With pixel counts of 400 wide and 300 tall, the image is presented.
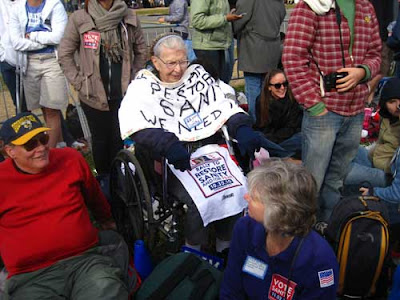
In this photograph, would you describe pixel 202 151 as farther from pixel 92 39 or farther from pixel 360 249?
pixel 92 39

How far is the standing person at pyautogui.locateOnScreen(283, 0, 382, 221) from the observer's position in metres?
2.92

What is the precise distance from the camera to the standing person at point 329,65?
2.92m

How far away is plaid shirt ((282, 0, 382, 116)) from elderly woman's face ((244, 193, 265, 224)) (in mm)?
1184

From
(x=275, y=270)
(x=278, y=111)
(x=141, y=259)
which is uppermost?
(x=275, y=270)

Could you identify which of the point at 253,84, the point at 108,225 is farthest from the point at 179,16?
the point at 108,225

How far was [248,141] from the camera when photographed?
3.00 metres

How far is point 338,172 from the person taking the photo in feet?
11.4

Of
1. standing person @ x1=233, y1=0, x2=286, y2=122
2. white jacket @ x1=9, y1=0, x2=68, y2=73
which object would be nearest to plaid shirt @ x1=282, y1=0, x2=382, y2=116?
standing person @ x1=233, y1=0, x2=286, y2=122

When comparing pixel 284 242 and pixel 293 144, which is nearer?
pixel 284 242

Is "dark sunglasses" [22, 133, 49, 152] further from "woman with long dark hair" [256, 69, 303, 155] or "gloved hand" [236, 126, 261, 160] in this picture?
"woman with long dark hair" [256, 69, 303, 155]

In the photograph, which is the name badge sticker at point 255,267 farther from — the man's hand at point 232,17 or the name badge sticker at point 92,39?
the man's hand at point 232,17

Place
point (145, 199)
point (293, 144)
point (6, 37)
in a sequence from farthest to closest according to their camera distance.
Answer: point (6, 37) → point (293, 144) → point (145, 199)

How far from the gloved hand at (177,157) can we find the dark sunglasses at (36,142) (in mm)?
675

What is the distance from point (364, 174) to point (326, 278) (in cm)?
197
